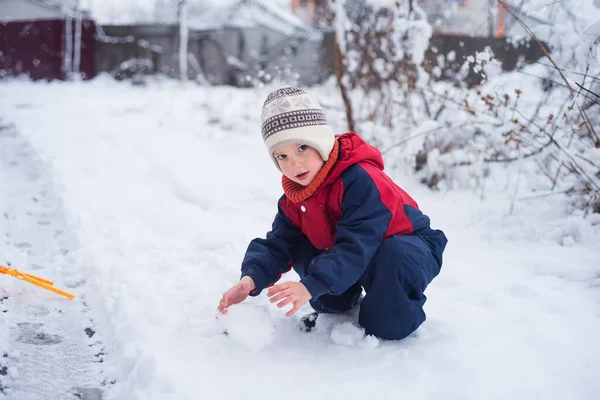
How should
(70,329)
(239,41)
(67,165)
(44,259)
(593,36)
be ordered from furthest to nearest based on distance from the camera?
(239,41) → (67,165) → (44,259) → (593,36) → (70,329)

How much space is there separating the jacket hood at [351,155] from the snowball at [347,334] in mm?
544

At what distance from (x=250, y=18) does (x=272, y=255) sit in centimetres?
1654

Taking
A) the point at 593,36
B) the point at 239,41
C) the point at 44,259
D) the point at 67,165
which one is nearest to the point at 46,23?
the point at 239,41

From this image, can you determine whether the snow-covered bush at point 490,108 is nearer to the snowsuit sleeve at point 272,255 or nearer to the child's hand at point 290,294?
the snowsuit sleeve at point 272,255

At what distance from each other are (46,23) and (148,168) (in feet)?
49.0

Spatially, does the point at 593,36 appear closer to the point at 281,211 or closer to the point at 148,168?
the point at 281,211

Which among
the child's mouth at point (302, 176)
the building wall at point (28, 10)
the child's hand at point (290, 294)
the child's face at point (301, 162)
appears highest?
the child's face at point (301, 162)

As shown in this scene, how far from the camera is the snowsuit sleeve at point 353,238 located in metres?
1.61

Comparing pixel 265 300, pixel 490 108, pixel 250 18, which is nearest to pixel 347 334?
pixel 265 300

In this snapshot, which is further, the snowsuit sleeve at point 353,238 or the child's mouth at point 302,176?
the child's mouth at point 302,176

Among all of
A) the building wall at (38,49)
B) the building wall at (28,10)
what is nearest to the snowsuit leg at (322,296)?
the building wall at (38,49)

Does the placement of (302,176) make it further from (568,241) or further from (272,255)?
(568,241)

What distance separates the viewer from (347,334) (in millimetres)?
1830

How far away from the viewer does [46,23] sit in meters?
16.7
